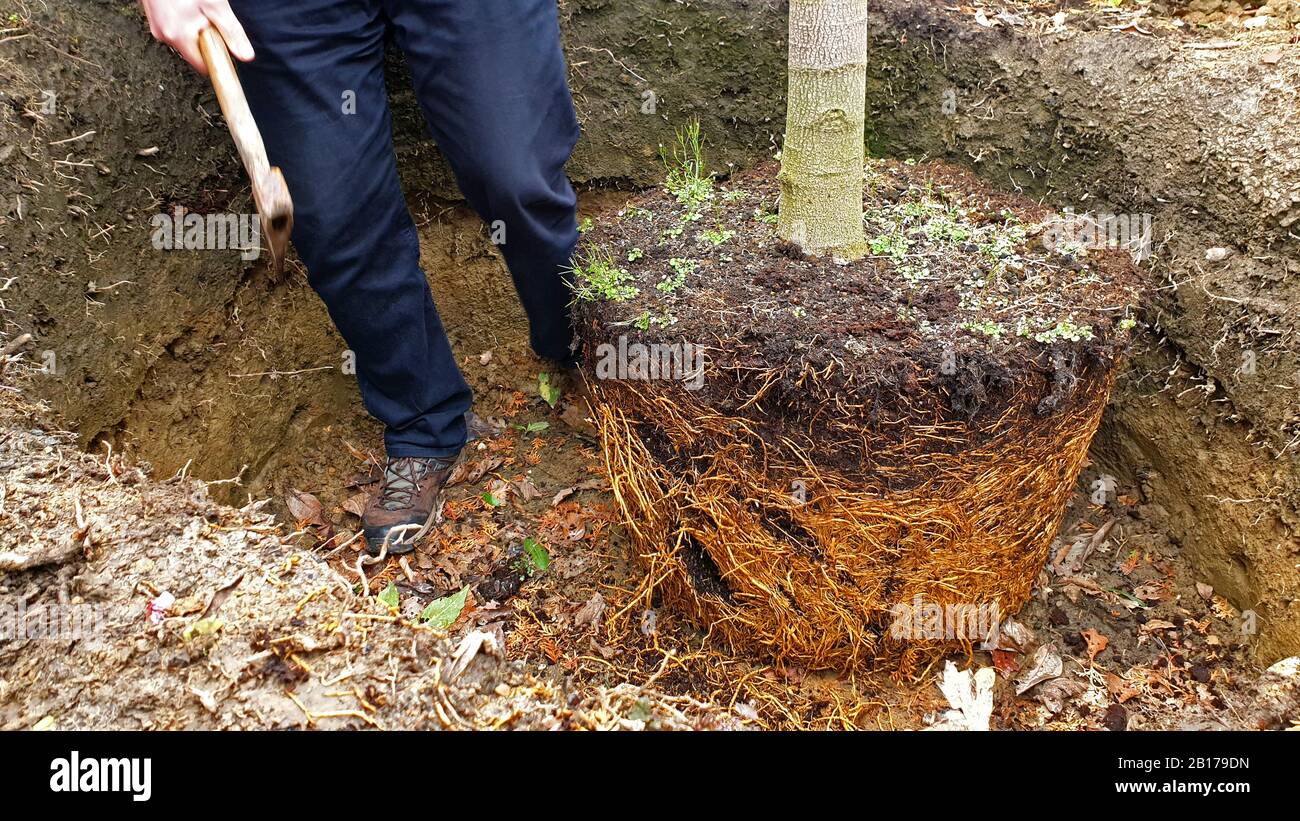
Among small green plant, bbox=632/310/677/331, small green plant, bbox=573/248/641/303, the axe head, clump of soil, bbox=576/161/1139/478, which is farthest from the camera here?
small green plant, bbox=573/248/641/303

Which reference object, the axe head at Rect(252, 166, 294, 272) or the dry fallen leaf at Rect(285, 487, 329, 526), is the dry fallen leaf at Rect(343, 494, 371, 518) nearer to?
the dry fallen leaf at Rect(285, 487, 329, 526)

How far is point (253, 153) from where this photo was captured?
161 cm

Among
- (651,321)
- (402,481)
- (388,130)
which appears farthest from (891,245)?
(402,481)

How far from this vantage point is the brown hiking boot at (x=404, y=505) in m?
2.72

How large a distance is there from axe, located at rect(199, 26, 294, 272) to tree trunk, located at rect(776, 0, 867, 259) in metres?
1.19

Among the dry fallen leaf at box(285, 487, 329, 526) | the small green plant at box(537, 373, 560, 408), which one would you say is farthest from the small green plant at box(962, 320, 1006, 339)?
the dry fallen leaf at box(285, 487, 329, 526)

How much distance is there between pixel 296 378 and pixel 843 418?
200cm

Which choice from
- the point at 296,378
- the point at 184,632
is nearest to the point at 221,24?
the point at 184,632

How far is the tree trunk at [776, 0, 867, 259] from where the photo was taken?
2.02 meters

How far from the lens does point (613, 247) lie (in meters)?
2.40

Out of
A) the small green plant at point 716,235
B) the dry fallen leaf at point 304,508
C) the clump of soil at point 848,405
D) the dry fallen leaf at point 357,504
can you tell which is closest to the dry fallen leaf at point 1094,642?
the clump of soil at point 848,405

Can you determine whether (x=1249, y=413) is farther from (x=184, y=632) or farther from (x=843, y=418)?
(x=184, y=632)

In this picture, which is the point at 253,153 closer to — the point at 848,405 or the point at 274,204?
the point at 274,204
